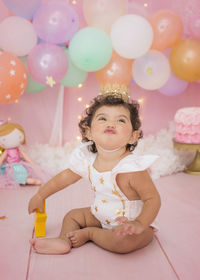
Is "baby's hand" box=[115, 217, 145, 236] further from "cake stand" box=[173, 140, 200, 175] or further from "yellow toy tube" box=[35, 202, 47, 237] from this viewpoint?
"cake stand" box=[173, 140, 200, 175]

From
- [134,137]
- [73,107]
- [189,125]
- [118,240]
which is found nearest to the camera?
[118,240]

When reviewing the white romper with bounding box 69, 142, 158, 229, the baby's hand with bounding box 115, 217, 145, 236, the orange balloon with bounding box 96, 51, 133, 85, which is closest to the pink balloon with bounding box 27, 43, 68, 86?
the orange balloon with bounding box 96, 51, 133, 85

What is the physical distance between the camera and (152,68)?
88.9 inches

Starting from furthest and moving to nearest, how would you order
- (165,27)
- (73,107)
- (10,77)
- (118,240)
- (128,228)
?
(73,107) → (165,27) → (10,77) → (118,240) → (128,228)

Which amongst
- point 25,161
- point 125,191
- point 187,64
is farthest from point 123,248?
point 187,64

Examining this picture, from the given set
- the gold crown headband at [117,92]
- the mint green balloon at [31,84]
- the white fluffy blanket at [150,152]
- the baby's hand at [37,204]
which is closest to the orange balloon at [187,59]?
the white fluffy blanket at [150,152]

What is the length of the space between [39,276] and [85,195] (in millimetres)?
812

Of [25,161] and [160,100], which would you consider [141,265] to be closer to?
[25,161]

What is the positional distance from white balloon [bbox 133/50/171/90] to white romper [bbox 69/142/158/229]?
1.09 metres

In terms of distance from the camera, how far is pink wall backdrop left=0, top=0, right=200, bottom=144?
2.70 m

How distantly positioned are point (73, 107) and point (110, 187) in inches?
64.6

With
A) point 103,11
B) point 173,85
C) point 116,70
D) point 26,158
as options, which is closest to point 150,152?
point 173,85

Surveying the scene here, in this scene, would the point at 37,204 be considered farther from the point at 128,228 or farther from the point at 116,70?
the point at 116,70

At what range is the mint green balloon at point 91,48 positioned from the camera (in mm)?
2061
